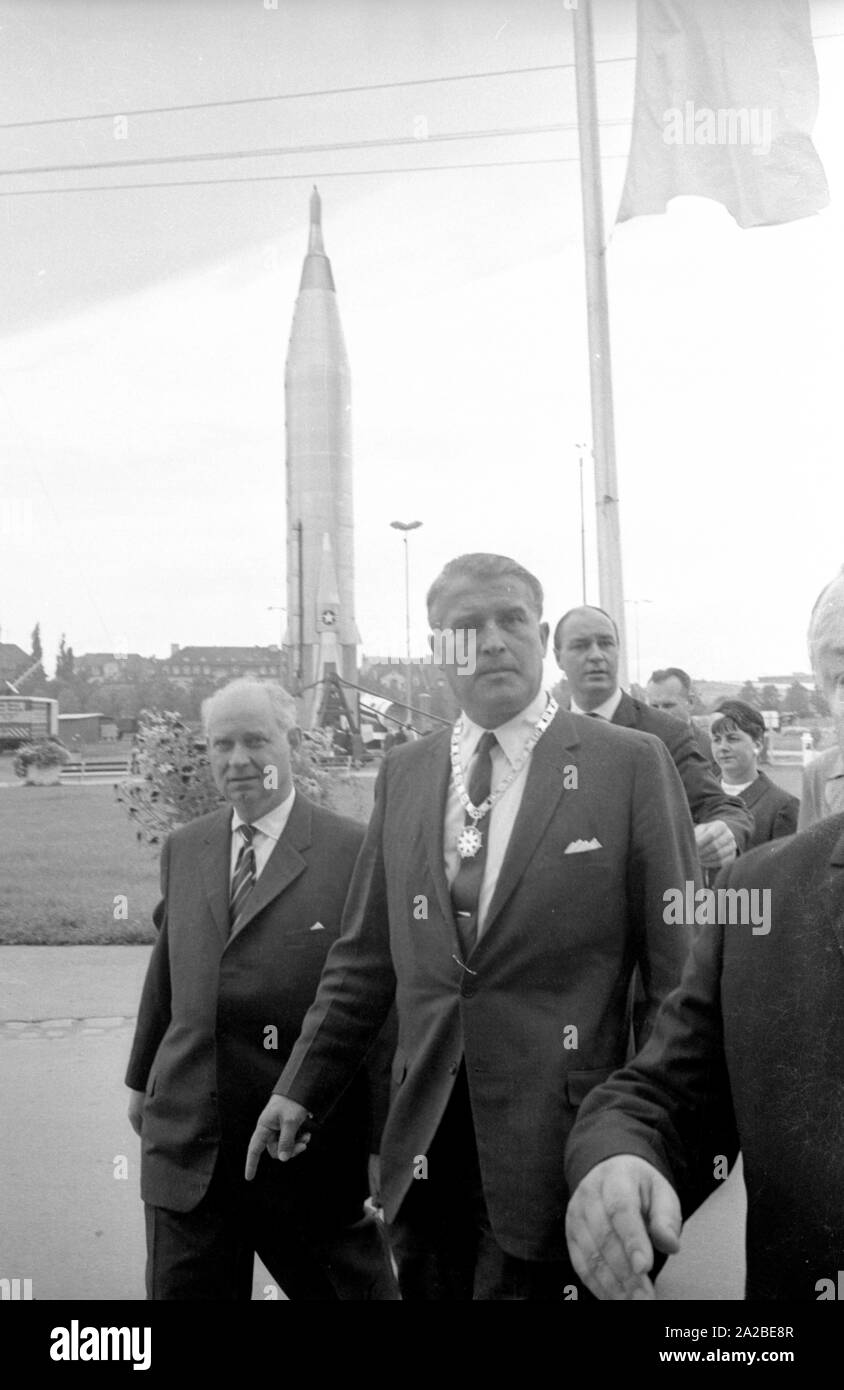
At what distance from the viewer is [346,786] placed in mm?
2689

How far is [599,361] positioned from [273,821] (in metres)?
1.25

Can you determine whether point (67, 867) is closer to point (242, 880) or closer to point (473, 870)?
point (242, 880)

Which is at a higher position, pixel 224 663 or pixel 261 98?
pixel 261 98

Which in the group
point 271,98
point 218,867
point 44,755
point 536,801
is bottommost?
point 218,867

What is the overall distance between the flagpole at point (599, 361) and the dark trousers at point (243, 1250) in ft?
4.27

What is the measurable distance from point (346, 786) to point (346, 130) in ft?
4.70

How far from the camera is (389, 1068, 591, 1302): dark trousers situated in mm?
1771

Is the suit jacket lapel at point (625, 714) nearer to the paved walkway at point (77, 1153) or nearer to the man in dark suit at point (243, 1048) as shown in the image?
the man in dark suit at point (243, 1048)

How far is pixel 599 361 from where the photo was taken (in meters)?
2.68

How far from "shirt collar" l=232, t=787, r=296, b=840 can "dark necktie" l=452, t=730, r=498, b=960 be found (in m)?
0.46

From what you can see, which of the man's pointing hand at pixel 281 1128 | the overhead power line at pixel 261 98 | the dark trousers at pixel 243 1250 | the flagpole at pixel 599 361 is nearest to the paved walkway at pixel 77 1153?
the dark trousers at pixel 243 1250

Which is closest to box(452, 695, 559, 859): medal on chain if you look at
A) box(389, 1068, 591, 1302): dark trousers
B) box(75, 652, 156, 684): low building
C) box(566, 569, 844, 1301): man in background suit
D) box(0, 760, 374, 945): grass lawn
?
box(389, 1068, 591, 1302): dark trousers

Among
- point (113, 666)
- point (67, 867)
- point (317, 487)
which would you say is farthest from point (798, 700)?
point (67, 867)

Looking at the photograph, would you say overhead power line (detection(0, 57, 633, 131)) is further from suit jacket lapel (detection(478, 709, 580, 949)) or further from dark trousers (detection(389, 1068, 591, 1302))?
dark trousers (detection(389, 1068, 591, 1302))
